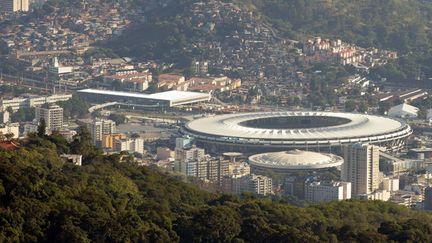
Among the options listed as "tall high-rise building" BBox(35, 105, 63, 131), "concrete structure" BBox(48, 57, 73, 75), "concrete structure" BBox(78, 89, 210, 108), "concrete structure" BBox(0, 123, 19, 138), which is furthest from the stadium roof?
"concrete structure" BBox(48, 57, 73, 75)

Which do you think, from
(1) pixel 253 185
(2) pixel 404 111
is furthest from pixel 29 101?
(1) pixel 253 185

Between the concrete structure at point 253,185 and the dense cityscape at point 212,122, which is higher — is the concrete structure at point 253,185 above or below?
below

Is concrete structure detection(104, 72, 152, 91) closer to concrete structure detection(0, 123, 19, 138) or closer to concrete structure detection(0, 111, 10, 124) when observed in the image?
concrete structure detection(0, 111, 10, 124)

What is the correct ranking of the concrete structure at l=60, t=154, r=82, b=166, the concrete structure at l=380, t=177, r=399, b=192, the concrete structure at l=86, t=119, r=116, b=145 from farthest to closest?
the concrete structure at l=86, t=119, r=116, b=145 → the concrete structure at l=380, t=177, r=399, b=192 → the concrete structure at l=60, t=154, r=82, b=166

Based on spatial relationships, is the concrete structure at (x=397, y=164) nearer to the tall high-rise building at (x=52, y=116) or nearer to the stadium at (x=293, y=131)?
the stadium at (x=293, y=131)

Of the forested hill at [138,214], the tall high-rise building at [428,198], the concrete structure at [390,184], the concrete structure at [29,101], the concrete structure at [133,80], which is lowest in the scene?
the concrete structure at [390,184]

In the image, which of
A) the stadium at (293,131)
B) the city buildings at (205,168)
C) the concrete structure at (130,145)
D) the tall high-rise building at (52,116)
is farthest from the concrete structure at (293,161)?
the tall high-rise building at (52,116)
